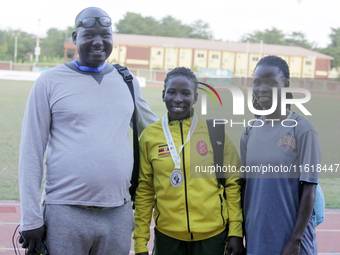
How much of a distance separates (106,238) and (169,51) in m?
48.5

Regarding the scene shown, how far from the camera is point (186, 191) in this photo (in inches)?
94.8

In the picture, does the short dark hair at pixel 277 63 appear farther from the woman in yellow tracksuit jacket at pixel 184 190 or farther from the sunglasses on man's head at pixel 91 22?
the sunglasses on man's head at pixel 91 22

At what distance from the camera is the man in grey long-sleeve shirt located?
224 cm

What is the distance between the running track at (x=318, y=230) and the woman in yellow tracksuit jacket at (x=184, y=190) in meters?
1.98

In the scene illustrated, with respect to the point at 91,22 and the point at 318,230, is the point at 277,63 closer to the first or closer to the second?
the point at 91,22

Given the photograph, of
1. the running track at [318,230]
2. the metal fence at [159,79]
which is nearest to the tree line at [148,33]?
the metal fence at [159,79]

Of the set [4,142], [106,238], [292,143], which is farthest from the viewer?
[4,142]

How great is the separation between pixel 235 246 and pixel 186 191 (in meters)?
0.46

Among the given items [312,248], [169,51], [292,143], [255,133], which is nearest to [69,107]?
[255,133]

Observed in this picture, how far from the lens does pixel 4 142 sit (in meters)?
9.84

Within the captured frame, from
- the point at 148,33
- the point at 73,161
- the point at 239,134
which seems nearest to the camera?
→ the point at 73,161

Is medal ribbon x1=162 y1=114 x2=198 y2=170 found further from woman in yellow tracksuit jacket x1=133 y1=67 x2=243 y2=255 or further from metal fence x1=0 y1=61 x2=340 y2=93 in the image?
metal fence x1=0 y1=61 x2=340 y2=93

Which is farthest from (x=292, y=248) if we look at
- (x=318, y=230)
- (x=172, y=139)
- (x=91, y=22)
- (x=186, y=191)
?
(x=318, y=230)

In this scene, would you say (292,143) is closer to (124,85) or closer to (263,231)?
(263,231)
